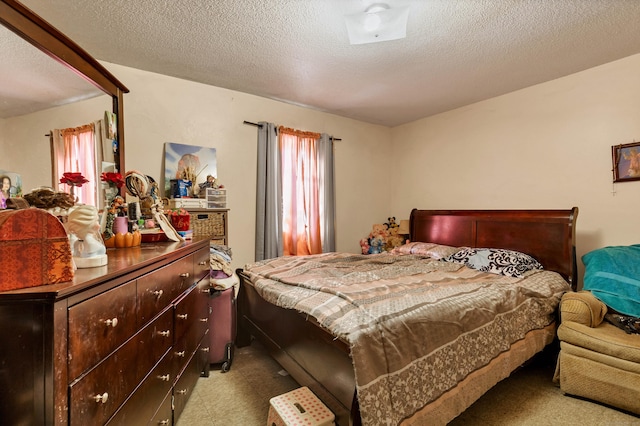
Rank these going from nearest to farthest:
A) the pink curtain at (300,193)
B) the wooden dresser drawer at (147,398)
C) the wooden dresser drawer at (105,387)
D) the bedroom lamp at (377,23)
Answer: the wooden dresser drawer at (105,387) < the wooden dresser drawer at (147,398) < the bedroom lamp at (377,23) < the pink curtain at (300,193)

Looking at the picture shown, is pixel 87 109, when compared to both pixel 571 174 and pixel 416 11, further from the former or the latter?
pixel 571 174

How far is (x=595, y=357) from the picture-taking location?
185cm

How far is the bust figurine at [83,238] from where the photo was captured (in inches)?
→ 39.9

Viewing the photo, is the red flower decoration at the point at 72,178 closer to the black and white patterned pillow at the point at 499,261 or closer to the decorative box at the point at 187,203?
the decorative box at the point at 187,203

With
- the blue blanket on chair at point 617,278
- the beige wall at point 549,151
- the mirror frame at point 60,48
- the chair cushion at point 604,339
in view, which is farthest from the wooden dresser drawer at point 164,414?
the beige wall at point 549,151

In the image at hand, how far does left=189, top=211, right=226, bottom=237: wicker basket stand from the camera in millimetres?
2760

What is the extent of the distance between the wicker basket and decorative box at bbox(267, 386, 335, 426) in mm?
1754

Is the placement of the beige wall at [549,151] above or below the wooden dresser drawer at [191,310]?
above

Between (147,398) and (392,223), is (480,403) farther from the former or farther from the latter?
(392,223)

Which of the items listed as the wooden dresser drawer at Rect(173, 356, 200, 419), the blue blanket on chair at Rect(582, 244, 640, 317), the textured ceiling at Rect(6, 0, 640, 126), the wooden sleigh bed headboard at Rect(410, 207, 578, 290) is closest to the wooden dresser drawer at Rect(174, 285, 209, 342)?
the wooden dresser drawer at Rect(173, 356, 200, 419)

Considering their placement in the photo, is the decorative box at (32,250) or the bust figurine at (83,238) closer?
the decorative box at (32,250)

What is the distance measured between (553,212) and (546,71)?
1.40 meters

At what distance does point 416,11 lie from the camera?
201 cm

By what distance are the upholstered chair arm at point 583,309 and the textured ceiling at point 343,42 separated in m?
1.99
